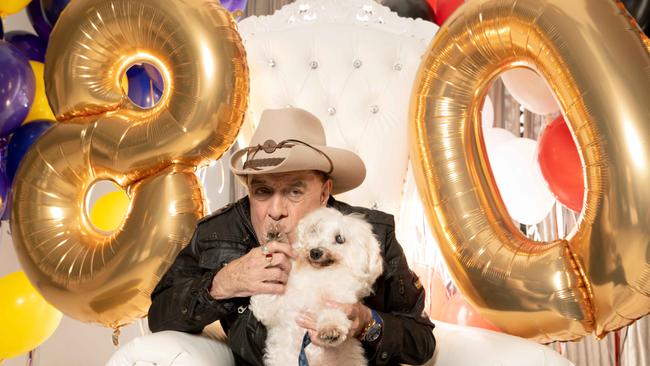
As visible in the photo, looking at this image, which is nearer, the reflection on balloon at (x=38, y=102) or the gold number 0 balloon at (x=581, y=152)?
the gold number 0 balloon at (x=581, y=152)

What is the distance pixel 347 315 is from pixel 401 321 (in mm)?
283

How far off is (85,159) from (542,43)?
139cm

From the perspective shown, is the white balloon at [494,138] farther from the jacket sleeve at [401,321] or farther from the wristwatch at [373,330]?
the wristwatch at [373,330]

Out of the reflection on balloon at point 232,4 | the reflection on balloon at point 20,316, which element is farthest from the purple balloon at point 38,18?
the reflection on balloon at point 20,316

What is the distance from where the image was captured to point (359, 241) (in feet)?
4.44

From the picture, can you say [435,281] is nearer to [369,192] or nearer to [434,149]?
[369,192]

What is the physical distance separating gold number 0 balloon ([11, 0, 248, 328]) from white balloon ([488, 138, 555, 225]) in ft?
3.23

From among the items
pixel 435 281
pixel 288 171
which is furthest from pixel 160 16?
pixel 435 281

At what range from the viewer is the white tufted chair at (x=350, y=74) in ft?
7.86

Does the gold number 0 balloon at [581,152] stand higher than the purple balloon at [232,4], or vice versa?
the purple balloon at [232,4]

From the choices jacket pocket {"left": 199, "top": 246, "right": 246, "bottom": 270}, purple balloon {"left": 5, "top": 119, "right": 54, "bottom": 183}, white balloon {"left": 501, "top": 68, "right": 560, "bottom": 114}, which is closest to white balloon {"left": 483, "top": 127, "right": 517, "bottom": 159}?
white balloon {"left": 501, "top": 68, "right": 560, "bottom": 114}

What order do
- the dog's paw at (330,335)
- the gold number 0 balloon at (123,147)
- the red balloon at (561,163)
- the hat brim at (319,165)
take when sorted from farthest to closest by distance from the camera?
the red balloon at (561,163)
the gold number 0 balloon at (123,147)
the hat brim at (319,165)
the dog's paw at (330,335)

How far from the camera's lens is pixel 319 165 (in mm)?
1609

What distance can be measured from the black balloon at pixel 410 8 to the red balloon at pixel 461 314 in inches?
43.5
